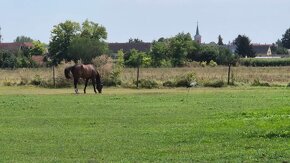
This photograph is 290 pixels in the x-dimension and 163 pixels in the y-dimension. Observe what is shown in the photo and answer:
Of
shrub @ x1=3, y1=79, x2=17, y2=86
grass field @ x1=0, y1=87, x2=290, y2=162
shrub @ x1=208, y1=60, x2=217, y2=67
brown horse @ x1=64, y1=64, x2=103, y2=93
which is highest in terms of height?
brown horse @ x1=64, y1=64, x2=103, y2=93

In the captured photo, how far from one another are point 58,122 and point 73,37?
9676cm

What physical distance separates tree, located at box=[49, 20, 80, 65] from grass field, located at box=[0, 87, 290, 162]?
86340 millimetres

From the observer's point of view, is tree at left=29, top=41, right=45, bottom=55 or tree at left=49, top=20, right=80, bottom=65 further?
tree at left=29, top=41, right=45, bottom=55

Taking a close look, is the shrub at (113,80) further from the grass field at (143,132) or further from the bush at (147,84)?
the grass field at (143,132)

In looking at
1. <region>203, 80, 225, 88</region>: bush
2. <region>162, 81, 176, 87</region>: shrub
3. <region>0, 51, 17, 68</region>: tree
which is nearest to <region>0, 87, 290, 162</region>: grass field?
<region>203, 80, 225, 88</region>: bush

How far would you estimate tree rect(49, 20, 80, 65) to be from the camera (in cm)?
11700

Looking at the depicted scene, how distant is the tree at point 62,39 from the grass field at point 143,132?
86.3 m

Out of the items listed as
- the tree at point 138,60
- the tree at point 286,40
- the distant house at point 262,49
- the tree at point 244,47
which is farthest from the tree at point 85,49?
the tree at point 286,40

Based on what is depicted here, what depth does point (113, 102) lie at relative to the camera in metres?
32.6

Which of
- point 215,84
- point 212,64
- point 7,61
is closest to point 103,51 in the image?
point 7,61

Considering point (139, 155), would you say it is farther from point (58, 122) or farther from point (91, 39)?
point (91, 39)

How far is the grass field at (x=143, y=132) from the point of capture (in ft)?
48.8

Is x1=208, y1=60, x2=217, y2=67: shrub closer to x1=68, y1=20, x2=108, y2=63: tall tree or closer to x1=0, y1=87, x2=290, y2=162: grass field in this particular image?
x1=68, y1=20, x2=108, y2=63: tall tree

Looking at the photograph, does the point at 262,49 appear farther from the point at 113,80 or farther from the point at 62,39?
the point at 113,80
